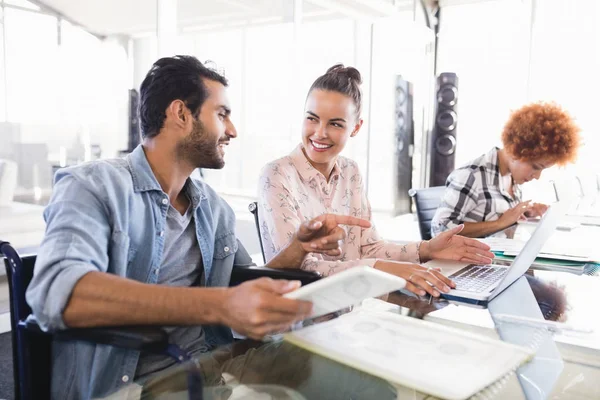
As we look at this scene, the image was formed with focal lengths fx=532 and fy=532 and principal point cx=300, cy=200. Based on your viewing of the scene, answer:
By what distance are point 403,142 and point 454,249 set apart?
529 cm

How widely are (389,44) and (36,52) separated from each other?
14.2ft

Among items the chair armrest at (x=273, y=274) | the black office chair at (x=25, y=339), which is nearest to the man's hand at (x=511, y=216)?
the chair armrest at (x=273, y=274)

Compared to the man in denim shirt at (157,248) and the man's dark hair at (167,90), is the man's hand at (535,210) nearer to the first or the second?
the man in denim shirt at (157,248)

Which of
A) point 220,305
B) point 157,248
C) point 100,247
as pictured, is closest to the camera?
point 220,305

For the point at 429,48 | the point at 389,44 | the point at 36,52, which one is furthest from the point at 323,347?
the point at 429,48

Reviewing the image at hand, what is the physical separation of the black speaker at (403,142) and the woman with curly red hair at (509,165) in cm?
411

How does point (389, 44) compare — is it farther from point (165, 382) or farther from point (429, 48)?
point (165, 382)

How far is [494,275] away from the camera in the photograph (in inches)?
56.7

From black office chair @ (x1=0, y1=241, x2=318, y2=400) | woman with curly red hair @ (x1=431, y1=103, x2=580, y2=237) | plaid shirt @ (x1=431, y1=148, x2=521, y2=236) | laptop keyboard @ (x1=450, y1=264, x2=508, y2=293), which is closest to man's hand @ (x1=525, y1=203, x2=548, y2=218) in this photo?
woman with curly red hair @ (x1=431, y1=103, x2=580, y2=237)

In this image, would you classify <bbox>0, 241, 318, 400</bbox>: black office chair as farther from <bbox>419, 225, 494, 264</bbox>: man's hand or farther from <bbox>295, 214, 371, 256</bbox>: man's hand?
<bbox>419, 225, 494, 264</bbox>: man's hand

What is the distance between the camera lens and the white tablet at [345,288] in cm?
74

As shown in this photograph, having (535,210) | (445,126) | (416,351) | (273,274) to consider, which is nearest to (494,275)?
(273,274)

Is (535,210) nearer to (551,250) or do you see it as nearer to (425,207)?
(425,207)

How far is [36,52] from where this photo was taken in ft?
10.2
